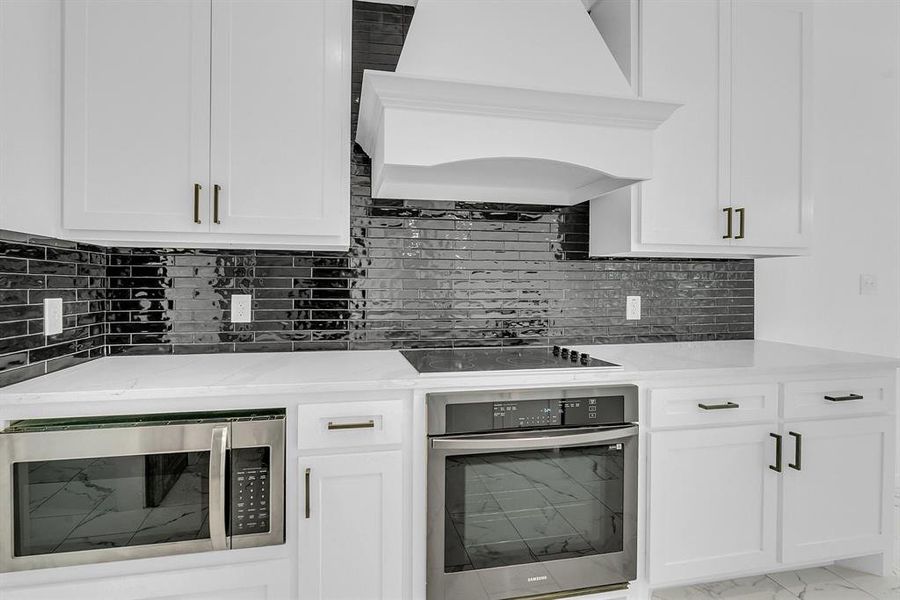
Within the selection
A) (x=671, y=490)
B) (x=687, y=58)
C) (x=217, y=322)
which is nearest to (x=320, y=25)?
(x=217, y=322)

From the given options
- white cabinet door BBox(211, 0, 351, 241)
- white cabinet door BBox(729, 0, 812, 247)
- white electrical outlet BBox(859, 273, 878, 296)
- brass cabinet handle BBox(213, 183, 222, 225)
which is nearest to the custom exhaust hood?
white cabinet door BBox(211, 0, 351, 241)

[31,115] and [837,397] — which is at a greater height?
[31,115]

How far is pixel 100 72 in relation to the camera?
1.62 meters

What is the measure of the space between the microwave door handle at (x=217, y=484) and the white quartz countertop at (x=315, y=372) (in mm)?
131

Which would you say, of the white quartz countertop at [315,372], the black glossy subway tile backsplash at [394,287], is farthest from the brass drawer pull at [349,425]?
the black glossy subway tile backsplash at [394,287]

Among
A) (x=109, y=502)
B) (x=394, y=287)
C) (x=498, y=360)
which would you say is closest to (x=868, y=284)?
(x=498, y=360)

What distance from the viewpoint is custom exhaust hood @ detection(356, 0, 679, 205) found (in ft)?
5.32

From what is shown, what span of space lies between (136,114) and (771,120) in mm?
2534

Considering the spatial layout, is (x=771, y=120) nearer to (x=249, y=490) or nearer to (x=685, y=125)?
(x=685, y=125)

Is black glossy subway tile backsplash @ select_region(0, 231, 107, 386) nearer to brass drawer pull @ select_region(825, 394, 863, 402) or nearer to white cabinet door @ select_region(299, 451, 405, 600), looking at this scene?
white cabinet door @ select_region(299, 451, 405, 600)

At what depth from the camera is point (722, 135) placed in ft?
6.98

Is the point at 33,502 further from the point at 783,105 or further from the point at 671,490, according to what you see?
the point at 783,105

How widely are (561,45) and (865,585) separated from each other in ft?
8.32

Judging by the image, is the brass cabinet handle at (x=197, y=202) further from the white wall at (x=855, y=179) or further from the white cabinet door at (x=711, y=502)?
the white wall at (x=855, y=179)
